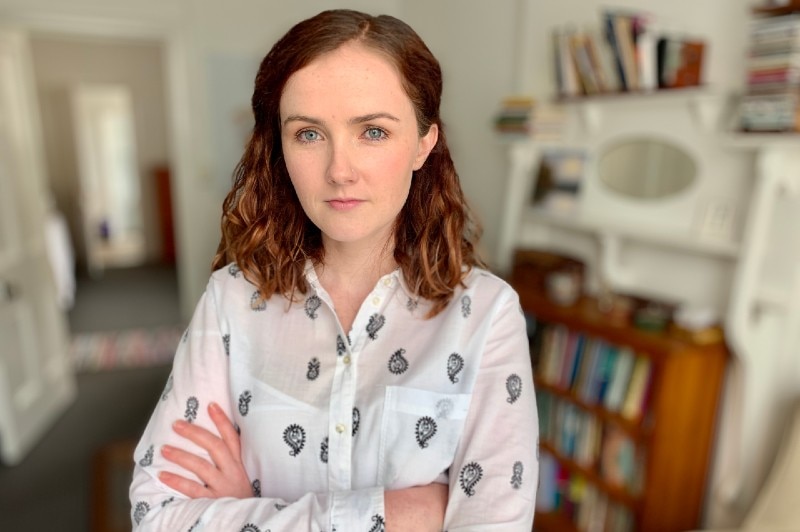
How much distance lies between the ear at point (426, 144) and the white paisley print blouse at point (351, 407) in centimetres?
14

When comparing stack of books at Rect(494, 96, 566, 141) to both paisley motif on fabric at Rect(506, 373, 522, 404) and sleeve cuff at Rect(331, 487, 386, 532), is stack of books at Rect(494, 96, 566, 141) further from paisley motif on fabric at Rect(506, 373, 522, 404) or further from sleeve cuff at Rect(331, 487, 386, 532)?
sleeve cuff at Rect(331, 487, 386, 532)

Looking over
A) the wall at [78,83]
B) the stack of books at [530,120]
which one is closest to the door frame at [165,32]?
the stack of books at [530,120]

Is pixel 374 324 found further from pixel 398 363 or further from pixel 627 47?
pixel 627 47

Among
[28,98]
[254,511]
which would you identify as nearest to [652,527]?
[254,511]

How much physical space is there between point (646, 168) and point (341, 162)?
1.50 metres

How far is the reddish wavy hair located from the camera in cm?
50

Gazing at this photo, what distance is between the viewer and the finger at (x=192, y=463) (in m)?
0.57

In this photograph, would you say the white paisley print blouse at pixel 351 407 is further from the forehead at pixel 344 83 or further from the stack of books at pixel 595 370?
the stack of books at pixel 595 370

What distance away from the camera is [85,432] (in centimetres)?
253

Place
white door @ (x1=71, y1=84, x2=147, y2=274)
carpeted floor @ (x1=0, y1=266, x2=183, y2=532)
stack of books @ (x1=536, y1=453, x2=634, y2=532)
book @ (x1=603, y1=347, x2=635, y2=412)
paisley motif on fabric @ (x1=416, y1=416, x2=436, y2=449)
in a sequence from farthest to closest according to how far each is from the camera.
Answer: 1. white door @ (x1=71, y1=84, x2=147, y2=274)
2. carpeted floor @ (x1=0, y1=266, x2=183, y2=532)
3. stack of books @ (x1=536, y1=453, x2=634, y2=532)
4. book @ (x1=603, y1=347, x2=635, y2=412)
5. paisley motif on fabric @ (x1=416, y1=416, x2=436, y2=449)

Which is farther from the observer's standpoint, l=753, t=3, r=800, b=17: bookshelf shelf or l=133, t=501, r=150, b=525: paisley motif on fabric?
l=753, t=3, r=800, b=17: bookshelf shelf

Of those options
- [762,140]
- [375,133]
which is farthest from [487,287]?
[762,140]

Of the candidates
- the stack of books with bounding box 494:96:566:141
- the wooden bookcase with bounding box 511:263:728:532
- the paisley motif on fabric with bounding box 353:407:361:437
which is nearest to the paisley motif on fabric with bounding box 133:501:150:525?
the paisley motif on fabric with bounding box 353:407:361:437

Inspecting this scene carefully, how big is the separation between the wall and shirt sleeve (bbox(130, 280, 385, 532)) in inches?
228
